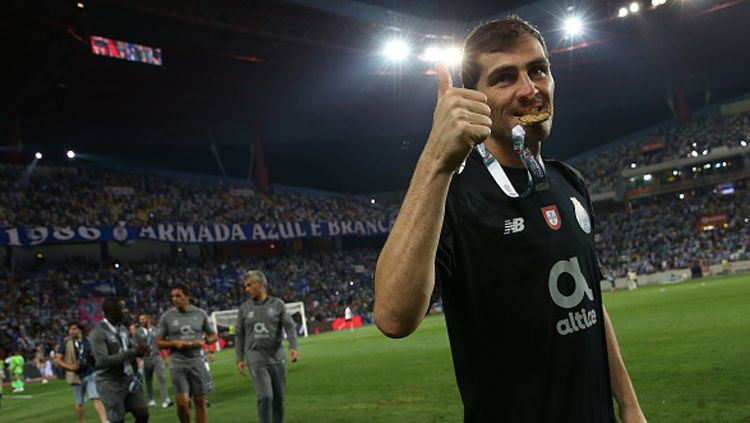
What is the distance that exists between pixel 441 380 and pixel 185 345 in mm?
5116

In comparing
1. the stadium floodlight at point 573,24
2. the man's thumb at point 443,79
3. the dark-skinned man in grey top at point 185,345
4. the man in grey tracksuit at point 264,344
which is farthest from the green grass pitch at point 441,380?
the stadium floodlight at point 573,24

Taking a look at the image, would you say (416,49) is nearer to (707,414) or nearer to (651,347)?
(651,347)

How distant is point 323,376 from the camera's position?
52.9ft

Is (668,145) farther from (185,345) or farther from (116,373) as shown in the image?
(116,373)

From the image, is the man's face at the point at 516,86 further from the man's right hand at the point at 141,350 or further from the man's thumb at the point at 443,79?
the man's right hand at the point at 141,350

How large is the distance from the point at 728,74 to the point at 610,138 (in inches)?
491

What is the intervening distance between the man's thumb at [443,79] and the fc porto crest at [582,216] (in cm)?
90

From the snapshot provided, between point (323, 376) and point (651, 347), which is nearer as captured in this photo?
point (651, 347)

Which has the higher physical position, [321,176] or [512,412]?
[321,176]

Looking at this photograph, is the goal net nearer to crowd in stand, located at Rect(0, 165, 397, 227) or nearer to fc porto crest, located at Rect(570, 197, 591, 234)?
crowd in stand, located at Rect(0, 165, 397, 227)

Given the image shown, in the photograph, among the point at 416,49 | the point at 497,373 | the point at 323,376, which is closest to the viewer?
the point at 497,373

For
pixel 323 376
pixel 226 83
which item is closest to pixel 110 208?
pixel 226 83

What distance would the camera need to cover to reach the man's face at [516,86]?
7.00 ft

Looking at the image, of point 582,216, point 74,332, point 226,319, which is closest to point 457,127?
point 582,216
